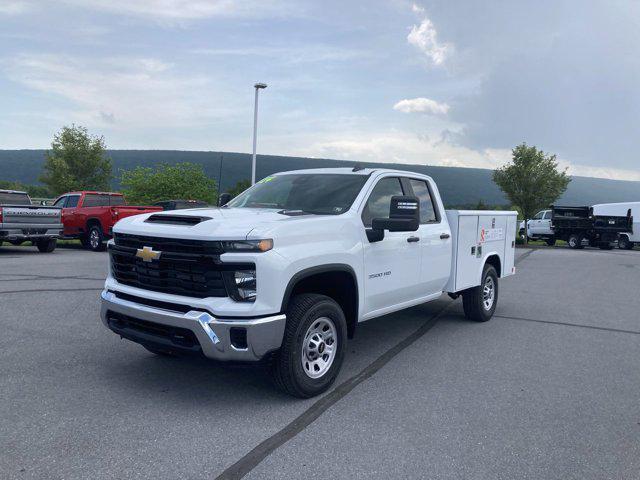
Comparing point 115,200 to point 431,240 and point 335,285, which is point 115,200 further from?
point 335,285

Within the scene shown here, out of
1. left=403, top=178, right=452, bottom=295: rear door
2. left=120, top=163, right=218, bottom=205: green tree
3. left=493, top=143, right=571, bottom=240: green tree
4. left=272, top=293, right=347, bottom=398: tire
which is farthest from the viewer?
left=493, top=143, right=571, bottom=240: green tree

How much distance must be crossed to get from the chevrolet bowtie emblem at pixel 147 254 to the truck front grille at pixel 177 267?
0.02 metres

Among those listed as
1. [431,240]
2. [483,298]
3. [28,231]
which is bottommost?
[483,298]

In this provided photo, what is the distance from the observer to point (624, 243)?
30.4 meters

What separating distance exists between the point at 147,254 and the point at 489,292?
5.25 metres

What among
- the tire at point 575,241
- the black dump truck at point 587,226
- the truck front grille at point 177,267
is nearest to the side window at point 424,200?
the truck front grille at point 177,267

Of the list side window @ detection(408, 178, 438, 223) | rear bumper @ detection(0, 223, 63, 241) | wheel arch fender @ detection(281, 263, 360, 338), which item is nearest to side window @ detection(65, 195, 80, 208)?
rear bumper @ detection(0, 223, 63, 241)


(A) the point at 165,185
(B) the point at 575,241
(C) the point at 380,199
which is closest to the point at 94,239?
(C) the point at 380,199

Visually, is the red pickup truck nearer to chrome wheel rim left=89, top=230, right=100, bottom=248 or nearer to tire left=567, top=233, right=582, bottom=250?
chrome wheel rim left=89, top=230, right=100, bottom=248

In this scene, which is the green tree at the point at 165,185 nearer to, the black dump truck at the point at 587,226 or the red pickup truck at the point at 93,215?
the red pickup truck at the point at 93,215

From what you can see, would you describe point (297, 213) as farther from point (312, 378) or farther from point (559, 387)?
point (559, 387)

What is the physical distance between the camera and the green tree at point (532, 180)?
38594 millimetres

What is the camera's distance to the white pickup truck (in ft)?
12.8

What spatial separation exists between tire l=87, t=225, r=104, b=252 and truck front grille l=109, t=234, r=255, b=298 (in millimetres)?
13376
